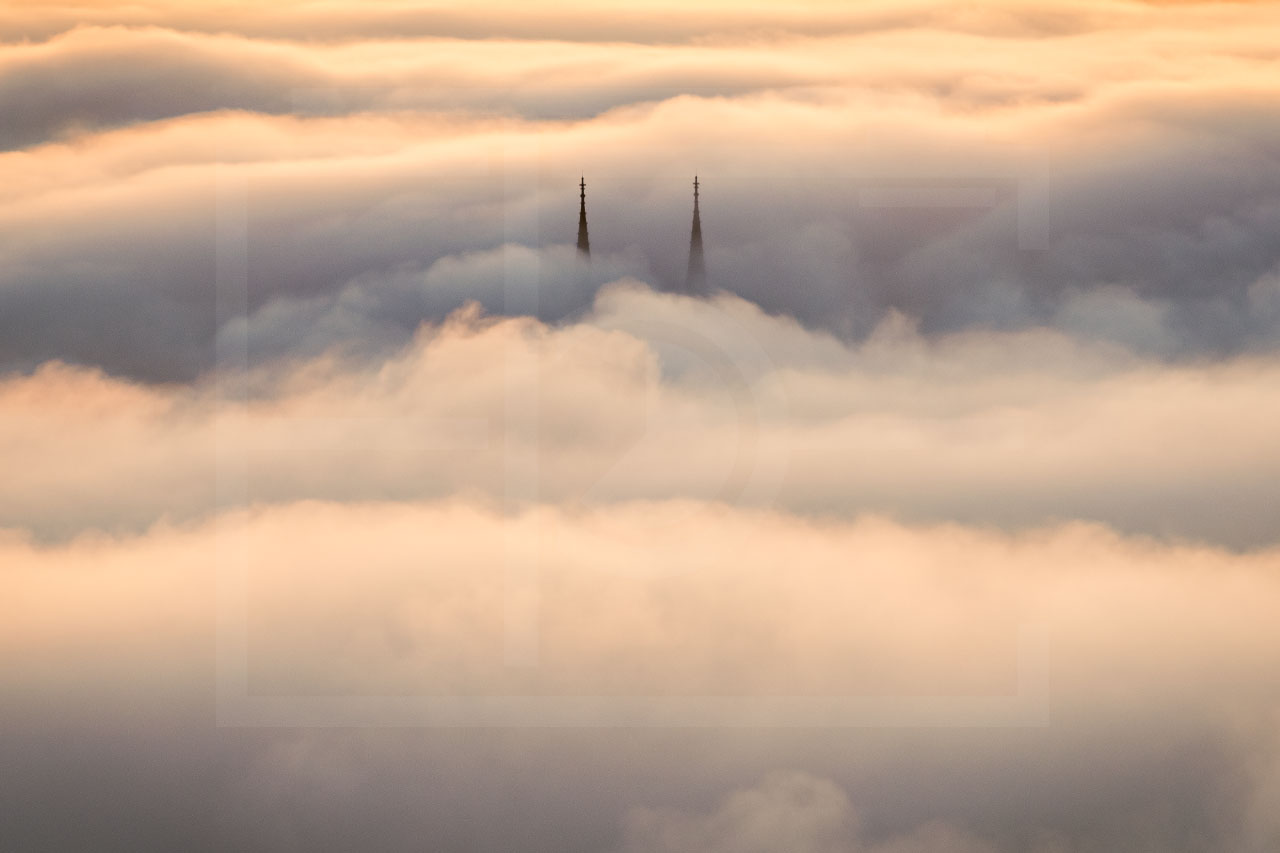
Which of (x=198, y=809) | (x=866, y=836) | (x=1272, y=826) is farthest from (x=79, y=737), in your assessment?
(x=1272, y=826)

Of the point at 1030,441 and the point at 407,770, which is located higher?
the point at 1030,441

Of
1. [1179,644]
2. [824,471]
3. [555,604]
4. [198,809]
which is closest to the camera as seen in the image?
[198,809]

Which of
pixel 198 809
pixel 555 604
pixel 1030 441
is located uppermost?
pixel 1030 441

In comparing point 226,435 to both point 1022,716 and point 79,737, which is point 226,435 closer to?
point 79,737

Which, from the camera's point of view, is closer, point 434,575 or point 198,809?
point 198,809

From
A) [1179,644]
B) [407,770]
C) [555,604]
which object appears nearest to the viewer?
[407,770]

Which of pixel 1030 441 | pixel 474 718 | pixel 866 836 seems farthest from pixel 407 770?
pixel 1030 441

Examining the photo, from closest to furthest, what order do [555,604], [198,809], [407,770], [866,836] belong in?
1. [866,836]
2. [198,809]
3. [407,770]
4. [555,604]

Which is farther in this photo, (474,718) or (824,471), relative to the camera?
(824,471)

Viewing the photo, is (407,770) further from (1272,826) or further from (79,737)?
(1272,826)
